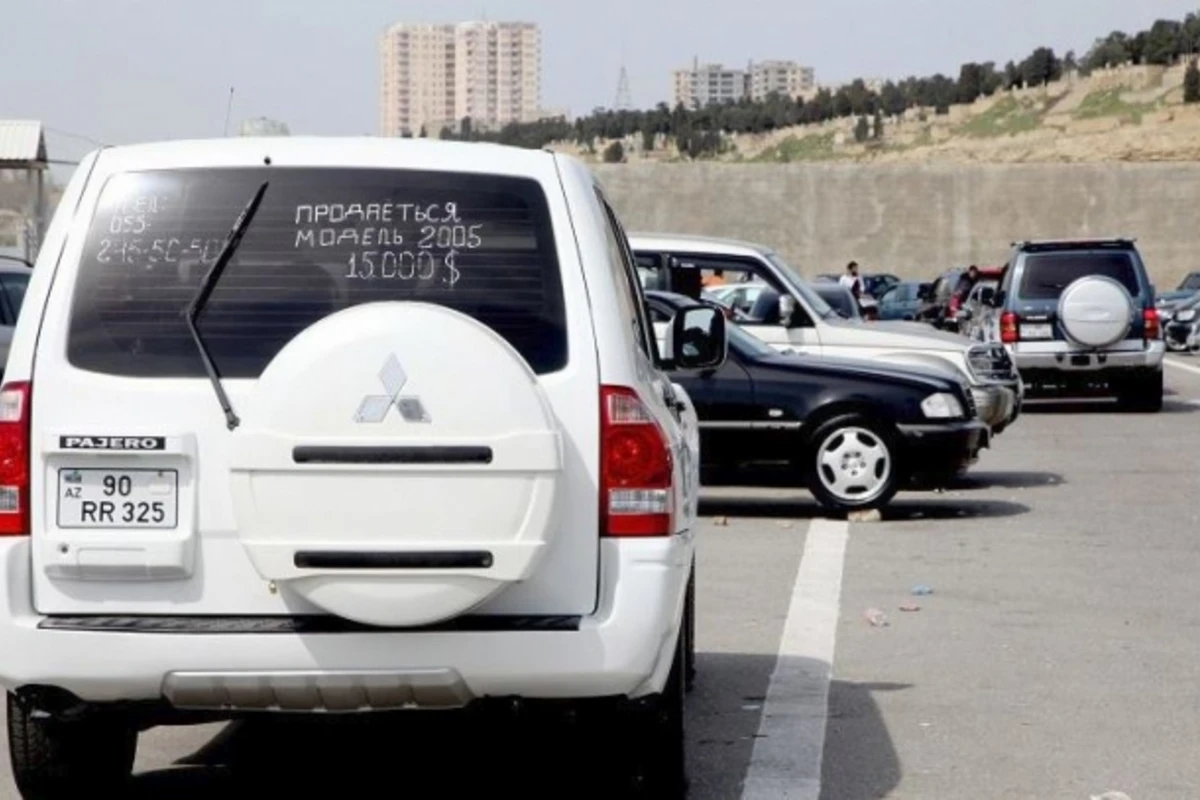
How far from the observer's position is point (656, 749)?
662 centimetres

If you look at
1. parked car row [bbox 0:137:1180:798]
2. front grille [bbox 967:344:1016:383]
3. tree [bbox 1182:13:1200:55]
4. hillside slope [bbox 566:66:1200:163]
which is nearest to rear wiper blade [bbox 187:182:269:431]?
parked car row [bbox 0:137:1180:798]

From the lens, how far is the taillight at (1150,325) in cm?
2678

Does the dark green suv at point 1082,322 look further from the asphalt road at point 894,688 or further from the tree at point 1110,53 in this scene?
the tree at point 1110,53

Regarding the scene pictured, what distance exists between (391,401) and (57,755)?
1.64 meters

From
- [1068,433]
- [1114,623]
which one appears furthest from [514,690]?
[1068,433]

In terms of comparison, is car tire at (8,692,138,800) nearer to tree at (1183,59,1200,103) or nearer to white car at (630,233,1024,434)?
white car at (630,233,1024,434)

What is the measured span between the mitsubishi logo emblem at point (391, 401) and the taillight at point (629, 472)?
20.6 inches

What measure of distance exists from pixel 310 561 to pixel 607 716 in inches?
40.0

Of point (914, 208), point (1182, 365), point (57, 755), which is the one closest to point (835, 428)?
point (57, 755)

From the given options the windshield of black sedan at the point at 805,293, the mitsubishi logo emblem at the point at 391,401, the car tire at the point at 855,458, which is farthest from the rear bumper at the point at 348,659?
the windshield of black sedan at the point at 805,293

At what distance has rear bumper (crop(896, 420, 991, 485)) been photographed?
51.1 feet

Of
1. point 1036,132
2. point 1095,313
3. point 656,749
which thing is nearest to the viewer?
point 656,749

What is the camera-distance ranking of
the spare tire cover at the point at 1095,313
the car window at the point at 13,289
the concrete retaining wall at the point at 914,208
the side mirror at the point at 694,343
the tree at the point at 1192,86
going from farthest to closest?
the tree at the point at 1192,86
the concrete retaining wall at the point at 914,208
the spare tire cover at the point at 1095,313
the car window at the point at 13,289
the side mirror at the point at 694,343

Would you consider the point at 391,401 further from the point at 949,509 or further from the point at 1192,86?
the point at 1192,86
